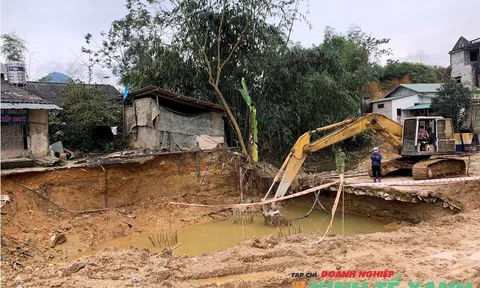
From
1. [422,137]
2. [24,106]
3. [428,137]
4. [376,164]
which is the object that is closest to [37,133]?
[24,106]

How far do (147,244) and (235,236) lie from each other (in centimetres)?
244

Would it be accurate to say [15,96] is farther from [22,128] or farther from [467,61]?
[467,61]

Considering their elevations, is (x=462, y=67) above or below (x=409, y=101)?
above

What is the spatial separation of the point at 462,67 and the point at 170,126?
3249cm

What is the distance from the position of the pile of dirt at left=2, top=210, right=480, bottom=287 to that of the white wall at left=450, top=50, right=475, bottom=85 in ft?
108

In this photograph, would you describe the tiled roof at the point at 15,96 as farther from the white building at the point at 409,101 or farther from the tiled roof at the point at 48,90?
the white building at the point at 409,101

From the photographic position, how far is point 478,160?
14.3 meters

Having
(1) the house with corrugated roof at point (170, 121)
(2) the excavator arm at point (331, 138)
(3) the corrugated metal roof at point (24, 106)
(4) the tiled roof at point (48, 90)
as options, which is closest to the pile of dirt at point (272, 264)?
(2) the excavator arm at point (331, 138)

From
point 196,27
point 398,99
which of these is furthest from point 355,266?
point 398,99

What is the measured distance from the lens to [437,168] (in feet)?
34.5

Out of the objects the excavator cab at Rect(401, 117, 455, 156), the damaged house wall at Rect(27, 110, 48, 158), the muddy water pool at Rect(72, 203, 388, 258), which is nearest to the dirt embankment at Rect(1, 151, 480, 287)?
the muddy water pool at Rect(72, 203, 388, 258)

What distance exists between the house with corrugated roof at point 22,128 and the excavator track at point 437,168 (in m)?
12.2

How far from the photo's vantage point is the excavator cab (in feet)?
34.9

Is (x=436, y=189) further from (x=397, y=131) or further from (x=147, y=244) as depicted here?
(x=147, y=244)
